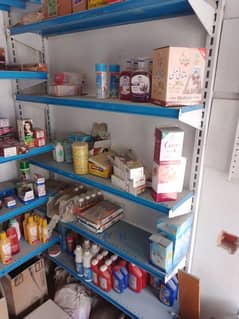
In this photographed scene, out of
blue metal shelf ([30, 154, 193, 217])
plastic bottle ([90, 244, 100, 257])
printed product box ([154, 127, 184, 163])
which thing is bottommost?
plastic bottle ([90, 244, 100, 257])

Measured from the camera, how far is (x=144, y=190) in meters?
1.08

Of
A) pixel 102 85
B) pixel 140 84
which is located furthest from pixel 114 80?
pixel 140 84

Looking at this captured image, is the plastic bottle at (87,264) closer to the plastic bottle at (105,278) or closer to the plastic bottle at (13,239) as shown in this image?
the plastic bottle at (105,278)

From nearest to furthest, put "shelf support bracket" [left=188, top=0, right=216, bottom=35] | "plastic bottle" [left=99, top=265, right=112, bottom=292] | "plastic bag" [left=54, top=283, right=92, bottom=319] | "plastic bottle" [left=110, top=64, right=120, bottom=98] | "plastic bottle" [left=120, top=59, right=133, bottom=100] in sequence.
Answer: "shelf support bracket" [left=188, top=0, right=216, bottom=35], "plastic bottle" [left=120, top=59, right=133, bottom=100], "plastic bottle" [left=110, top=64, right=120, bottom=98], "plastic bottle" [left=99, top=265, right=112, bottom=292], "plastic bag" [left=54, top=283, right=92, bottom=319]

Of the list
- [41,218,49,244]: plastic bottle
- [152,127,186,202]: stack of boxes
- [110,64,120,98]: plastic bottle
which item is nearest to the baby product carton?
[152,127,186,202]: stack of boxes

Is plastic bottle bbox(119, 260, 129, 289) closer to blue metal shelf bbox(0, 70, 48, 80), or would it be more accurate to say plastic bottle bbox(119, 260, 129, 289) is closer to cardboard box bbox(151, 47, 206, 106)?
cardboard box bbox(151, 47, 206, 106)

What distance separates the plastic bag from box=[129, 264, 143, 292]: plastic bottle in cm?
35

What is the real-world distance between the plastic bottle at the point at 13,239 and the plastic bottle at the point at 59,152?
1.57ft

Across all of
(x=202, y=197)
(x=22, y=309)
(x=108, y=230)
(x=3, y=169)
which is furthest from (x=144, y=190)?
(x=22, y=309)

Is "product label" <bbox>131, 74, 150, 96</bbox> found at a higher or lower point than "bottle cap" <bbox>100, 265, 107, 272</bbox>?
higher

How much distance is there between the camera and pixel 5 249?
1311mm

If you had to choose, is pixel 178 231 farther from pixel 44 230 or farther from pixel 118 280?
pixel 44 230

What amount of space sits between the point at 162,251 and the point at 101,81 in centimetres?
80

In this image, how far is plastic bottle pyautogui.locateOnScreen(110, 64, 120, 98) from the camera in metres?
1.10
